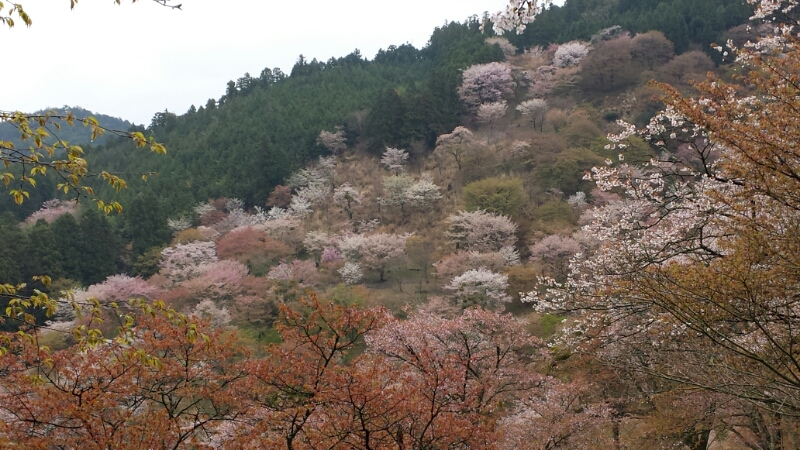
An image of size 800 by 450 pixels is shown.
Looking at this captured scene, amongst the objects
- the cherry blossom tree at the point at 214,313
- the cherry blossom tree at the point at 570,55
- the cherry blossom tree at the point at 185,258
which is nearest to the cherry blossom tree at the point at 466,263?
the cherry blossom tree at the point at 214,313

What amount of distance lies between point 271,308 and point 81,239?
1660 centimetres

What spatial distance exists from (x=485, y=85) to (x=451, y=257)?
24634mm

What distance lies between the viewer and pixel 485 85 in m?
45.0

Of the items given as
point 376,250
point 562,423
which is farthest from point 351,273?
point 562,423

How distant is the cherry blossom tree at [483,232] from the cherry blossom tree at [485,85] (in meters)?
19.8

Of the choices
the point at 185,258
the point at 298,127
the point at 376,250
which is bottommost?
the point at 376,250

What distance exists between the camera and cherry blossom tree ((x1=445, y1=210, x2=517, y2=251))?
88.5 ft

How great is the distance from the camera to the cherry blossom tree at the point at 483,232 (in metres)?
27.0

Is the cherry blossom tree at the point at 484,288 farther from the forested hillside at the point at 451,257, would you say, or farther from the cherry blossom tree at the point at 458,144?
the cherry blossom tree at the point at 458,144

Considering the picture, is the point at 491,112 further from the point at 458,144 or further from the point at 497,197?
the point at 497,197

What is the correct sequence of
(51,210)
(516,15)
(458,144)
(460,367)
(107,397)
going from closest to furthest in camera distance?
(516,15), (107,397), (460,367), (458,144), (51,210)

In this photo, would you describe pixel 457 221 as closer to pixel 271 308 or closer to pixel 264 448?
pixel 271 308

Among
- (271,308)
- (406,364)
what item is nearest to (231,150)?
(271,308)

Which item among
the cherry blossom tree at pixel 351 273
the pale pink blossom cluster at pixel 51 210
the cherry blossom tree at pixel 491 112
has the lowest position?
the cherry blossom tree at pixel 351 273
